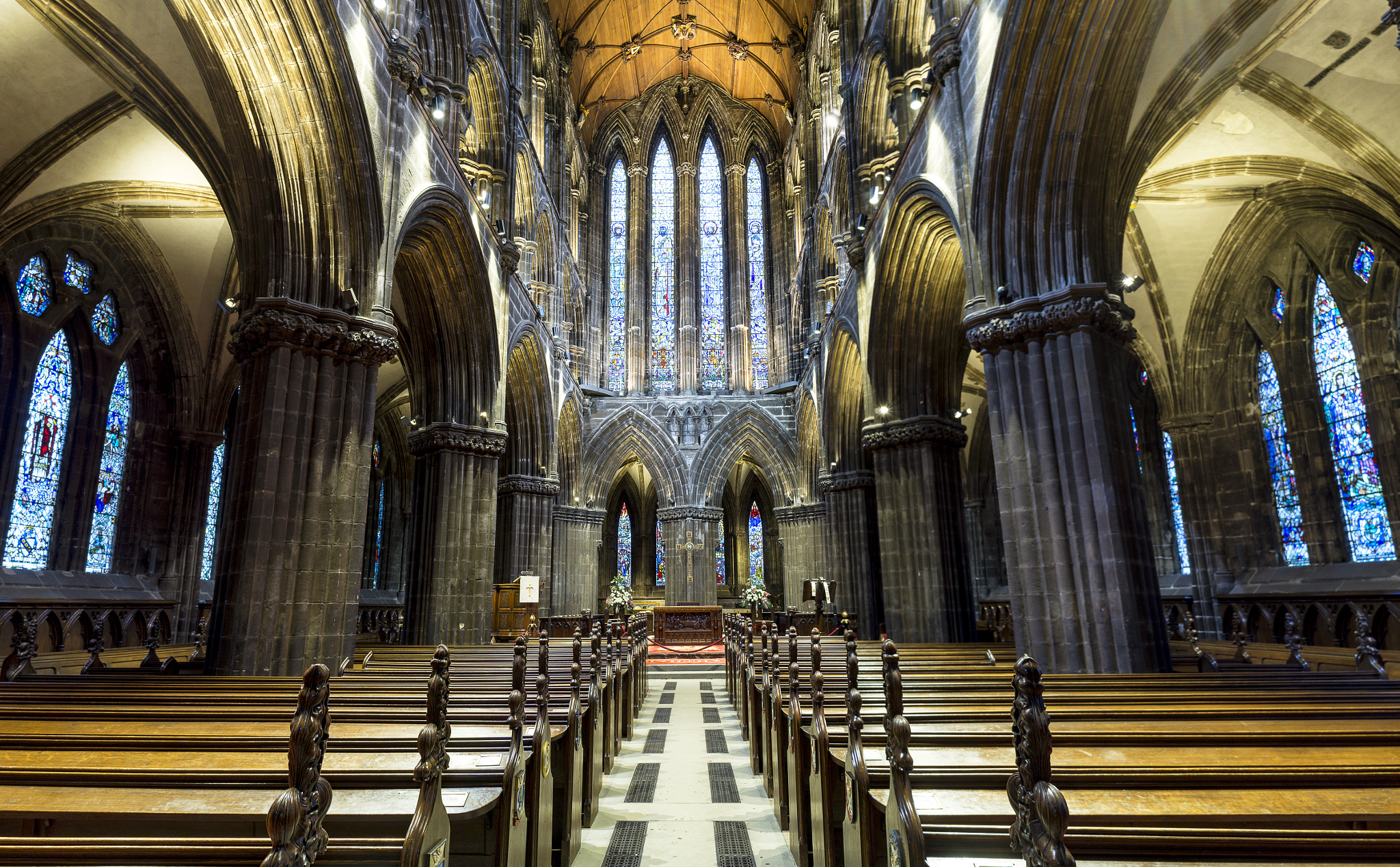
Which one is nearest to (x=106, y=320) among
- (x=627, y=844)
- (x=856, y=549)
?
(x=627, y=844)

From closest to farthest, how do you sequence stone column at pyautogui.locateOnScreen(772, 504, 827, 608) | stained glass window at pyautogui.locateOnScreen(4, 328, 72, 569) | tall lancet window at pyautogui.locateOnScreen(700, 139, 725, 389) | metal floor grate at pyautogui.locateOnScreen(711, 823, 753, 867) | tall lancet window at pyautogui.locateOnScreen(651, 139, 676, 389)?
metal floor grate at pyautogui.locateOnScreen(711, 823, 753, 867) < stained glass window at pyautogui.locateOnScreen(4, 328, 72, 569) < stone column at pyautogui.locateOnScreen(772, 504, 827, 608) < tall lancet window at pyautogui.locateOnScreen(651, 139, 676, 389) < tall lancet window at pyautogui.locateOnScreen(700, 139, 725, 389)

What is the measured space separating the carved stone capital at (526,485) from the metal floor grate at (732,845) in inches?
588

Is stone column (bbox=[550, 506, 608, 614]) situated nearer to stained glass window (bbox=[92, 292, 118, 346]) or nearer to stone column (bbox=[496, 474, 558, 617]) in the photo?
stone column (bbox=[496, 474, 558, 617])

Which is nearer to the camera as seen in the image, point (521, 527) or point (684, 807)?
point (684, 807)

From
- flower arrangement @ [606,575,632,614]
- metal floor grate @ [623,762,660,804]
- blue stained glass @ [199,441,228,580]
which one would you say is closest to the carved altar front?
flower arrangement @ [606,575,632,614]

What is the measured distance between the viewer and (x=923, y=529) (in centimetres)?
1320

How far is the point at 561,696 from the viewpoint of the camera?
5.60m

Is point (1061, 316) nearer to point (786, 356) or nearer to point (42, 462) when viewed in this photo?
point (42, 462)

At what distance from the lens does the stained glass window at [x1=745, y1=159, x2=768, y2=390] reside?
26.9 metres

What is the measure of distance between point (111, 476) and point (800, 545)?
59.2 feet

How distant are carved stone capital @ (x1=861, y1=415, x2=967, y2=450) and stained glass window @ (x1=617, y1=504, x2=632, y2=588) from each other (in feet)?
→ 72.7

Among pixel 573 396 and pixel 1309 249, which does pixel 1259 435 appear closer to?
pixel 1309 249

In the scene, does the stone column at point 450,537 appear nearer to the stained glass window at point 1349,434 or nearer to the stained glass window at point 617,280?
the stained glass window at point 617,280

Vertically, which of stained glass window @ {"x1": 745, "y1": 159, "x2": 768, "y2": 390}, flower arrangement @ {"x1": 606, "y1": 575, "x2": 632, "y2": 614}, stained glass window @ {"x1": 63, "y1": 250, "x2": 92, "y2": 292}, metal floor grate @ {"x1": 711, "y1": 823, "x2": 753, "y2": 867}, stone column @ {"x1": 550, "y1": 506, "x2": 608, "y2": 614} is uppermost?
stained glass window @ {"x1": 745, "y1": 159, "x2": 768, "y2": 390}
